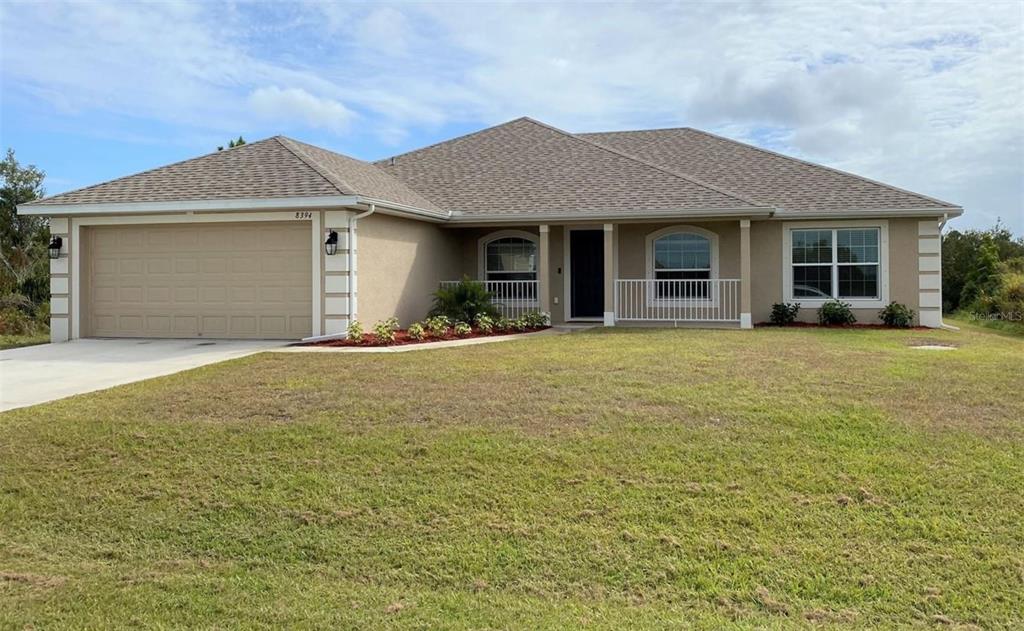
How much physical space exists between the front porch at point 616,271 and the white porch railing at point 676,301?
0.08ft

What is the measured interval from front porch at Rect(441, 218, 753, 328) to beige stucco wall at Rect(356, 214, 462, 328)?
658 mm

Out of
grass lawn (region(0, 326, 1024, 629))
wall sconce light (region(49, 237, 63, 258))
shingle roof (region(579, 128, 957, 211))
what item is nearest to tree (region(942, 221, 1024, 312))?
shingle roof (region(579, 128, 957, 211))

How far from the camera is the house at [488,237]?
14586 mm

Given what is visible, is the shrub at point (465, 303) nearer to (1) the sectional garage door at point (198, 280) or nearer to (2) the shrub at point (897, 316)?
(1) the sectional garage door at point (198, 280)

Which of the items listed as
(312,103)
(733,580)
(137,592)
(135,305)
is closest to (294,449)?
(137,592)

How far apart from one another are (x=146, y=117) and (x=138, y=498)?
65.2 ft

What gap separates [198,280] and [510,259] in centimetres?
755

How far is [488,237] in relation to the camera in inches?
766

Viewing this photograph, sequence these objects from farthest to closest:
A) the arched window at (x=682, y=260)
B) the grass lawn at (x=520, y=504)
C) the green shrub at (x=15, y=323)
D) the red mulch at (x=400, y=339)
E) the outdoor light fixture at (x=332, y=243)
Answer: the green shrub at (x=15, y=323) → the arched window at (x=682, y=260) → the outdoor light fixture at (x=332, y=243) → the red mulch at (x=400, y=339) → the grass lawn at (x=520, y=504)

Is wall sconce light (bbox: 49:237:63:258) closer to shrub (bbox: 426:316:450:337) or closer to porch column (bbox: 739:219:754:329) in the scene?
shrub (bbox: 426:316:450:337)

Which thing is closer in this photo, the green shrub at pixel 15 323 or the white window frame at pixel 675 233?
the white window frame at pixel 675 233

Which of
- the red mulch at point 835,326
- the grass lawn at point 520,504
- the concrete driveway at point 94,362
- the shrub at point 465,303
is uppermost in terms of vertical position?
the shrub at point 465,303

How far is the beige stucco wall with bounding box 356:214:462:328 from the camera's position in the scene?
1492 centimetres

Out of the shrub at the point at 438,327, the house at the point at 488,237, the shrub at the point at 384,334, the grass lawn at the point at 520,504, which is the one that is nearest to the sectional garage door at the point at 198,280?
the house at the point at 488,237
